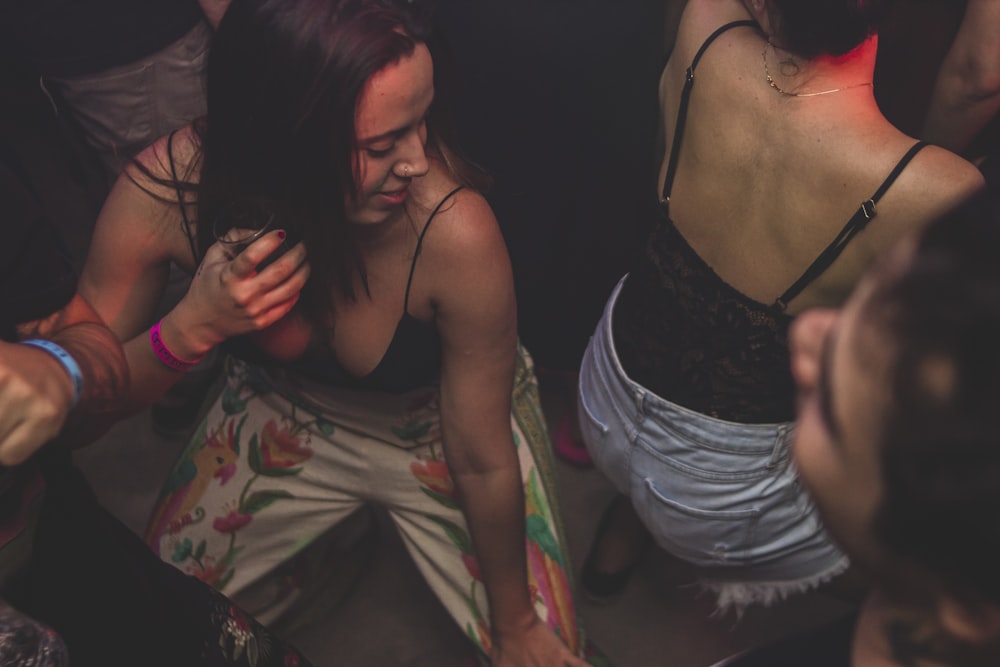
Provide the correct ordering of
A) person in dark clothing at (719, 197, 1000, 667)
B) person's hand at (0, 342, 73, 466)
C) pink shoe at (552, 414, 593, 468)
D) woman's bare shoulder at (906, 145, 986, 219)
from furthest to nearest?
pink shoe at (552, 414, 593, 468) → woman's bare shoulder at (906, 145, 986, 219) → person's hand at (0, 342, 73, 466) → person in dark clothing at (719, 197, 1000, 667)

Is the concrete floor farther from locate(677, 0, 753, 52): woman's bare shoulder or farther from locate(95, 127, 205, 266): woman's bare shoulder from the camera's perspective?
locate(677, 0, 753, 52): woman's bare shoulder

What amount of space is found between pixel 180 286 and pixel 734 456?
4.97 feet

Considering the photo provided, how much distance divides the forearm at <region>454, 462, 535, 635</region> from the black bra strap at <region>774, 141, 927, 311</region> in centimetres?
52

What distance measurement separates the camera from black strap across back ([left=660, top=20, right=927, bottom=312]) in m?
1.15

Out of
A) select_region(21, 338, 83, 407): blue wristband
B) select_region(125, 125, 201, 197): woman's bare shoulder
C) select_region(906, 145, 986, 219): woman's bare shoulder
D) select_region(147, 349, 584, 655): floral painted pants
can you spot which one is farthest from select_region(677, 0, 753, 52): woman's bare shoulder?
select_region(21, 338, 83, 407): blue wristband

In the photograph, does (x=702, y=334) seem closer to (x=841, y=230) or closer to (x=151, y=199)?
(x=841, y=230)

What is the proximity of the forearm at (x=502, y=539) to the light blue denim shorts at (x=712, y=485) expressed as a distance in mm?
292

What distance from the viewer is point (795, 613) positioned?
2.05 metres

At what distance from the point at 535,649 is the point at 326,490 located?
1.61 ft

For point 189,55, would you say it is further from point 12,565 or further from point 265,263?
point 12,565

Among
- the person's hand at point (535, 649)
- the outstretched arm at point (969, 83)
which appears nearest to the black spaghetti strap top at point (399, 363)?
the person's hand at point (535, 649)

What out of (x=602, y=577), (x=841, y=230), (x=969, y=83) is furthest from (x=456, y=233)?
(x=602, y=577)

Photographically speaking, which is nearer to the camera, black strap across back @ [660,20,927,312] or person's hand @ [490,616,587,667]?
black strap across back @ [660,20,927,312]

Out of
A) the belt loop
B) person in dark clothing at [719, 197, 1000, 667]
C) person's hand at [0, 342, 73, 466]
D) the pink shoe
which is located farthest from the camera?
the pink shoe
